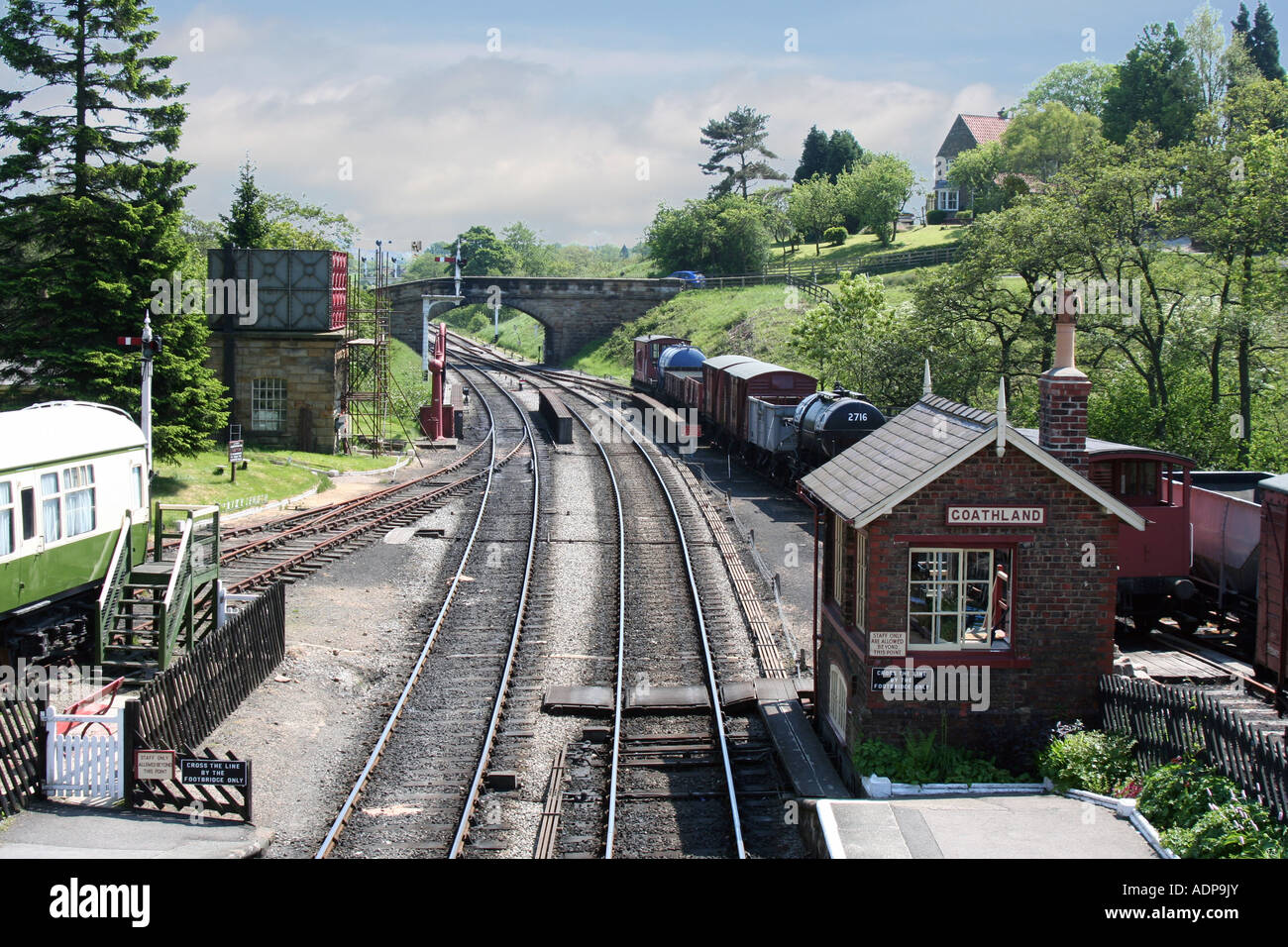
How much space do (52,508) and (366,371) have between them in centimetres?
3063

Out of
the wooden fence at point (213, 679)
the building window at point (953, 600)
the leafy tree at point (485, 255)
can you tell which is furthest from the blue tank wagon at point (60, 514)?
the leafy tree at point (485, 255)

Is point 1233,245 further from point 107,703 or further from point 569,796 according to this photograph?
point 107,703

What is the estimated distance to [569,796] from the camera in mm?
12445

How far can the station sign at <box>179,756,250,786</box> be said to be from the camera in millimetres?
11008

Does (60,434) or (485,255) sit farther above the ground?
(485,255)

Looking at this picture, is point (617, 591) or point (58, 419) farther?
point (617, 591)

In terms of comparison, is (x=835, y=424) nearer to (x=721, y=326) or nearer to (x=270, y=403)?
(x=270, y=403)

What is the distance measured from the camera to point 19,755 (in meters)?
11.2

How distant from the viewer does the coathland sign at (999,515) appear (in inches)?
466

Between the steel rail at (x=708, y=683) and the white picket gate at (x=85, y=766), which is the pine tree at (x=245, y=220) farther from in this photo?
the white picket gate at (x=85, y=766)

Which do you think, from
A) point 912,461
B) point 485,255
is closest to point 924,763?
point 912,461

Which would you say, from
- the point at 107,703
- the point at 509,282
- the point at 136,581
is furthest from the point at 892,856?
the point at 509,282

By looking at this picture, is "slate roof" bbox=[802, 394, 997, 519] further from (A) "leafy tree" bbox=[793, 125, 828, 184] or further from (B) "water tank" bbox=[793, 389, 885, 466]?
(A) "leafy tree" bbox=[793, 125, 828, 184]

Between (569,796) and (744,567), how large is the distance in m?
11.0
